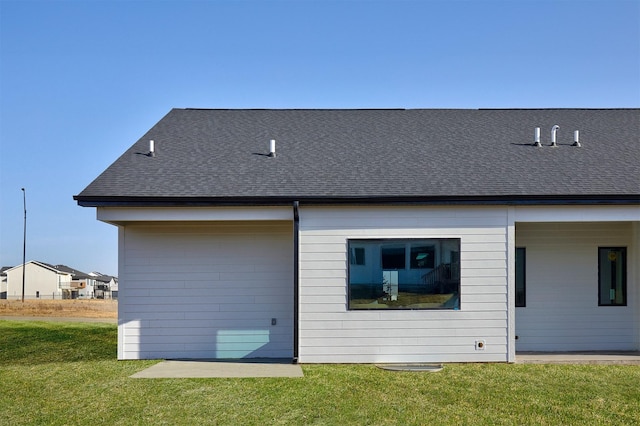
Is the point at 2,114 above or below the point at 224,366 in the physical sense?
above

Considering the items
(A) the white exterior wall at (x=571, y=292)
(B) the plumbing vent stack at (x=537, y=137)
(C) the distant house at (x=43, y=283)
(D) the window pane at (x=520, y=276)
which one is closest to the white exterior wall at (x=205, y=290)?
(D) the window pane at (x=520, y=276)

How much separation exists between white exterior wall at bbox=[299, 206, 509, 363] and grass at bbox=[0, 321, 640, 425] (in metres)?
0.45

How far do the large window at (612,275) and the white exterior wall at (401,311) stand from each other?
8.40 feet

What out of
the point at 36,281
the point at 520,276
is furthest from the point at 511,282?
the point at 36,281

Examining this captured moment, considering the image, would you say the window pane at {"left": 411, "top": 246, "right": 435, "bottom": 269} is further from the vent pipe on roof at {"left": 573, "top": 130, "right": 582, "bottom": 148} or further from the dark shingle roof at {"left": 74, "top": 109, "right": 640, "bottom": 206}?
the vent pipe on roof at {"left": 573, "top": 130, "right": 582, "bottom": 148}

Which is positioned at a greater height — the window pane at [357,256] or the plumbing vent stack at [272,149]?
the plumbing vent stack at [272,149]

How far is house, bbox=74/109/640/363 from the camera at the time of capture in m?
9.10

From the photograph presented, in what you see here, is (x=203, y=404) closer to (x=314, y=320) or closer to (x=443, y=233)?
(x=314, y=320)

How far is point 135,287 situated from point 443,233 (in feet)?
17.2

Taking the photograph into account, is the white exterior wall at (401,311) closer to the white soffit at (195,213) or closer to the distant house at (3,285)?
the white soffit at (195,213)

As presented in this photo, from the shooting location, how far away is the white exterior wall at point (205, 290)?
9773 mm

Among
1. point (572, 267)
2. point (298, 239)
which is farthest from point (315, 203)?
point (572, 267)

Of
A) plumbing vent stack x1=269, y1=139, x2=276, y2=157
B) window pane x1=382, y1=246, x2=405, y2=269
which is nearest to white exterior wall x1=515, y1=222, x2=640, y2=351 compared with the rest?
window pane x1=382, y1=246, x2=405, y2=269

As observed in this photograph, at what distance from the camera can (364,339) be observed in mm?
9102
